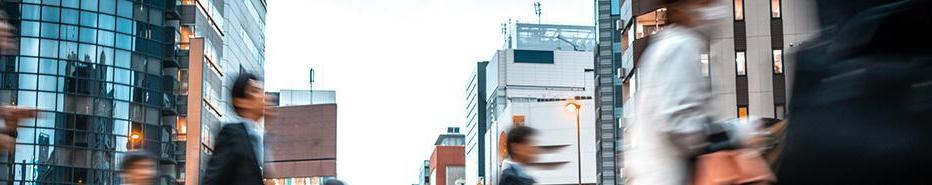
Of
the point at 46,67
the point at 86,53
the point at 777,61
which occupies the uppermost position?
the point at 86,53

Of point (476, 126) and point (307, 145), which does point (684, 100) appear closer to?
point (307, 145)

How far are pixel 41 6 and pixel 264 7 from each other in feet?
102

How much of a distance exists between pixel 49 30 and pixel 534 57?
302ft

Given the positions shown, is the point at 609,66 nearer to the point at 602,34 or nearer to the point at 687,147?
the point at 602,34

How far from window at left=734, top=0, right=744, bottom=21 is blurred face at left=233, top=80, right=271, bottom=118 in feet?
120

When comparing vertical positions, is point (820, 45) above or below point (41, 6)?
below

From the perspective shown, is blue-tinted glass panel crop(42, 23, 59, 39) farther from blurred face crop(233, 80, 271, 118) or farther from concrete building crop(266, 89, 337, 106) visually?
concrete building crop(266, 89, 337, 106)

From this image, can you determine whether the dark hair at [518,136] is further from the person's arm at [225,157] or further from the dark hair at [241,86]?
the person's arm at [225,157]

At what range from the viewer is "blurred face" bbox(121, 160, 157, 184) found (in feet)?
39.8

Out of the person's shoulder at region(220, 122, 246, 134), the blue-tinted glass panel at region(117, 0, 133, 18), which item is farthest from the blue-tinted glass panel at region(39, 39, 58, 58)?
the person's shoulder at region(220, 122, 246, 134)

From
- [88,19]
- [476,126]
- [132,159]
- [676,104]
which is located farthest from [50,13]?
[476,126]

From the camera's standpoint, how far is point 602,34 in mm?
88500

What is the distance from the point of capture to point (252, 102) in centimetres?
860

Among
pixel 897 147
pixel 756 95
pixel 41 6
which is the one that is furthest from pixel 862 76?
pixel 41 6
